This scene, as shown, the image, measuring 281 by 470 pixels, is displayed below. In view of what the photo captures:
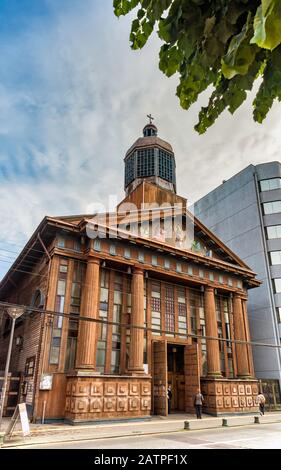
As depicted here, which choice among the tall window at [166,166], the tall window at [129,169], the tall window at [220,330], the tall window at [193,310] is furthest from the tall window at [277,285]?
the tall window at [129,169]

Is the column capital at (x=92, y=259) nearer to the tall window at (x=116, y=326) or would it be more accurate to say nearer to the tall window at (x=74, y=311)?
the tall window at (x=74, y=311)

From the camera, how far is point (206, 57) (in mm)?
2584

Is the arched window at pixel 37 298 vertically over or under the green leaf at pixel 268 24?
over

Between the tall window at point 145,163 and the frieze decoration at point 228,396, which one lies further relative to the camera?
the tall window at point 145,163

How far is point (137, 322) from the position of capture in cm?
2158

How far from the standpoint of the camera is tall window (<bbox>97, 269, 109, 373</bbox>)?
2080 centimetres

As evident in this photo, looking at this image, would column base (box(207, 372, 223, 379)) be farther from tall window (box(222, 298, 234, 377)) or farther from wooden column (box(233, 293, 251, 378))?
wooden column (box(233, 293, 251, 378))

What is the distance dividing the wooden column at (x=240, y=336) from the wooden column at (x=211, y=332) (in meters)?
2.57

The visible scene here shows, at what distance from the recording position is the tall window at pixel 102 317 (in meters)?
20.8

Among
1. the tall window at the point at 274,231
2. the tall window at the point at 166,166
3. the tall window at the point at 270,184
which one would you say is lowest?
the tall window at the point at 274,231

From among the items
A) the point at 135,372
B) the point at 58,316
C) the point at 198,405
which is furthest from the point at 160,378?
the point at 58,316

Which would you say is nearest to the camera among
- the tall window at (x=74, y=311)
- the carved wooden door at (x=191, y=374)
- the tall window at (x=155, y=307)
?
the tall window at (x=74, y=311)

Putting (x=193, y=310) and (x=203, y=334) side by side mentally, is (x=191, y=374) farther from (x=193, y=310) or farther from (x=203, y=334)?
(x=193, y=310)

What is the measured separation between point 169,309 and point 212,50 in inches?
921
